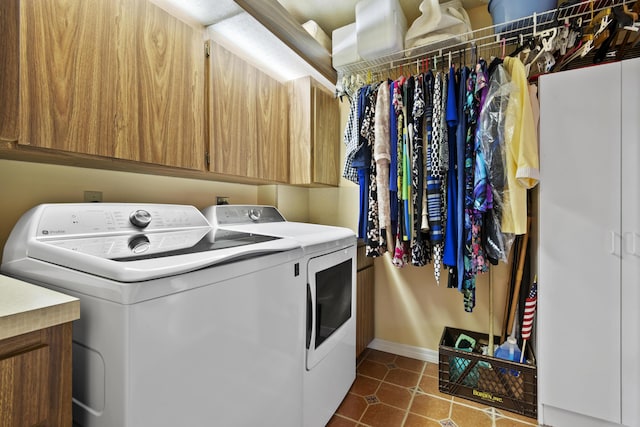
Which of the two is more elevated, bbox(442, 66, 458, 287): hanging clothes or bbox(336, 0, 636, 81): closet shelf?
bbox(336, 0, 636, 81): closet shelf

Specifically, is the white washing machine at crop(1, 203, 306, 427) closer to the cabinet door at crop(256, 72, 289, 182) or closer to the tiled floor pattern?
the tiled floor pattern

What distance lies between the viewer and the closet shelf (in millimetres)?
1440

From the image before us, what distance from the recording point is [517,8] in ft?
5.05

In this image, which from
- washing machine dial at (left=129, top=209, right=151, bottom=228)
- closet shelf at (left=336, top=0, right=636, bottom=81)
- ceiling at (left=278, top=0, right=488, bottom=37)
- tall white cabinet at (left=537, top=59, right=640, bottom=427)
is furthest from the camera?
ceiling at (left=278, top=0, right=488, bottom=37)

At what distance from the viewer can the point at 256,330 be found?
0.98 metres

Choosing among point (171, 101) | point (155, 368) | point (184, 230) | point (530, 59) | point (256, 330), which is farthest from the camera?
point (530, 59)

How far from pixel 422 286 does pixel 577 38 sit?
1.74 metres

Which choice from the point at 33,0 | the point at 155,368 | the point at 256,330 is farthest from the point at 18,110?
the point at 256,330

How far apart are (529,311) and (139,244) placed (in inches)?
79.5

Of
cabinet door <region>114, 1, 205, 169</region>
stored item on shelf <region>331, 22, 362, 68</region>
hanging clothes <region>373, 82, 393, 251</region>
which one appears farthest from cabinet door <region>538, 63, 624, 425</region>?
cabinet door <region>114, 1, 205, 169</region>

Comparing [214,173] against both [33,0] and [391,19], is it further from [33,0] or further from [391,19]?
[391,19]

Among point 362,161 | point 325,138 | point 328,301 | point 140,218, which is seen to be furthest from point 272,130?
point 328,301

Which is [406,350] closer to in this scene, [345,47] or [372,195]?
[372,195]

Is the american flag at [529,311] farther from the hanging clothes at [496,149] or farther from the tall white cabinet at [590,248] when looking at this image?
the hanging clothes at [496,149]
